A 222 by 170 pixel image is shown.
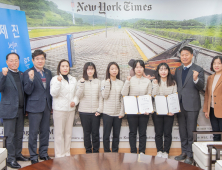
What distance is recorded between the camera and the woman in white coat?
3275mm

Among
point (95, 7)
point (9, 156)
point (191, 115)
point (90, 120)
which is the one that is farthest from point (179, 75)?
point (9, 156)

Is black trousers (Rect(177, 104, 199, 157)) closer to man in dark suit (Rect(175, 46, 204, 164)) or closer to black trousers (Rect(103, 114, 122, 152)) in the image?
man in dark suit (Rect(175, 46, 204, 164))

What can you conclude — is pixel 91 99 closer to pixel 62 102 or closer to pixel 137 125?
pixel 62 102

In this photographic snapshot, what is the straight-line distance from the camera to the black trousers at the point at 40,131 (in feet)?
11.0

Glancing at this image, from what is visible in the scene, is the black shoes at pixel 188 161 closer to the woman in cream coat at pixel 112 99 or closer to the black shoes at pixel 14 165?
the woman in cream coat at pixel 112 99

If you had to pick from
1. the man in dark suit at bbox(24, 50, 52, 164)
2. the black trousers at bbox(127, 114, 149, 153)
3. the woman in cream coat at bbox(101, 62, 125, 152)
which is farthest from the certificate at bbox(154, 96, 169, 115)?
the man in dark suit at bbox(24, 50, 52, 164)

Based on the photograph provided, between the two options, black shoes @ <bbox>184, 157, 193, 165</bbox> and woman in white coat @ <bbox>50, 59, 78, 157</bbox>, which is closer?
woman in white coat @ <bbox>50, 59, 78, 157</bbox>

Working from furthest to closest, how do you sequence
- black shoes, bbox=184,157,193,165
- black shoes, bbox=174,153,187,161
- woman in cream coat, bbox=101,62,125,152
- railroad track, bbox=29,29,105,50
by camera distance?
railroad track, bbox=29,29,105,50
black shoes, bbox=174,153,187,161
black shoes, bbox=184,157,193,165
woman in cream coat, bbox=101,62,125,152

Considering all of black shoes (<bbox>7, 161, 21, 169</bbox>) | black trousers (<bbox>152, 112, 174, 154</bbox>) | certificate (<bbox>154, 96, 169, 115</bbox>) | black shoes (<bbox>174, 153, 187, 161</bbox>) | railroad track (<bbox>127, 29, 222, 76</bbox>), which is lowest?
black shoes (<bbox>174, 153, 187, 161</bbox>)

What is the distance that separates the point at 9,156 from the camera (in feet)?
10.8

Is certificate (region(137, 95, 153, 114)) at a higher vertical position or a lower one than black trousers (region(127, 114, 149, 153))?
higher

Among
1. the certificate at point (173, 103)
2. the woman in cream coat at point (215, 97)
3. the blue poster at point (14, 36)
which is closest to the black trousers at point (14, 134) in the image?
the blue poster at point (14, 36)

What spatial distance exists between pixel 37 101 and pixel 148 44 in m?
2.45

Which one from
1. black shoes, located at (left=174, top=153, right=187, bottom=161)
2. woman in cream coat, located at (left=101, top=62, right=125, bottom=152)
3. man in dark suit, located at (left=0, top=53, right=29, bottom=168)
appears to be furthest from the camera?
black shoes, located at (left=174, top=153, right=187, bottom=161)
